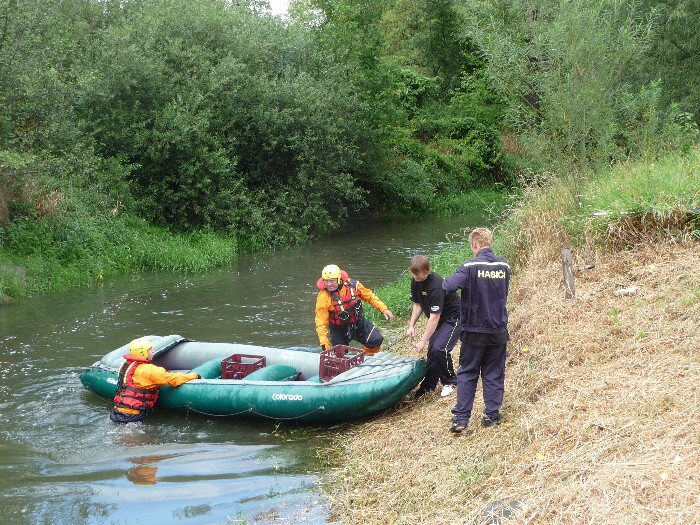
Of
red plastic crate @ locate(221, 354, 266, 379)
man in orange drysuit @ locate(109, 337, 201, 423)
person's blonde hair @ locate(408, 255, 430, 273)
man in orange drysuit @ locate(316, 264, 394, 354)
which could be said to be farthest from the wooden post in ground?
man in orange drysuit @ locate(109, 337, 201, 423)

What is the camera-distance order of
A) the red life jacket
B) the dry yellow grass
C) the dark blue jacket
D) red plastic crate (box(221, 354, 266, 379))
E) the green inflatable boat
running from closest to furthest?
the dry yellow grass → the dark blue jacket → the green inflatable boat → the red life jacket → red plastic crate (box(221, 354, 266, 379))

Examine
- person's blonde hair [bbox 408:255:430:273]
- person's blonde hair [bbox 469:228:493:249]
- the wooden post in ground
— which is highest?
person's blonde hair [bbox 469:228:493:249]

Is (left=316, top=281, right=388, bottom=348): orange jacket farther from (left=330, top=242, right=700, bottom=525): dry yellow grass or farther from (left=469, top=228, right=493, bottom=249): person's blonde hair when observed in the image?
(left=469, top=228, right=493, bottom=249): person's blonde hair

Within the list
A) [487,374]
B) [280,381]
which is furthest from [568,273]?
[280,381]

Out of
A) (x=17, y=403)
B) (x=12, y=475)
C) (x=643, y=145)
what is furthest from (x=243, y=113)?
(x=12, y=475)

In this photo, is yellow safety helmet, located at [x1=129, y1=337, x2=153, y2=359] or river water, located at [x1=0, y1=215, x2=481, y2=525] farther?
yellow safety helmet, located at [x1=129, y1=337, x2=153, y2=359]

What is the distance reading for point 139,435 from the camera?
25.7 ft

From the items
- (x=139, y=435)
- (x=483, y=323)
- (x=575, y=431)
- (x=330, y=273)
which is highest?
(x=330, y=273)

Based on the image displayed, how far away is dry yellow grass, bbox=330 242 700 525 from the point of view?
4.48 meters

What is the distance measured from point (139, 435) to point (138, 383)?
527 millimetres

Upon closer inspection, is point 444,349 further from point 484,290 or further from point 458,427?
point 484,290

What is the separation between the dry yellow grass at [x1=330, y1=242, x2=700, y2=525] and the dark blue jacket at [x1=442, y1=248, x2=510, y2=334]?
0.73 m

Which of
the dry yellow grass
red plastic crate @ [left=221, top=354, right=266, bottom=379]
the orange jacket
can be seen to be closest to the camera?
the dry yellow grass

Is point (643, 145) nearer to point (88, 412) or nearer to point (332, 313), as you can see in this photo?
point (332, 313)
